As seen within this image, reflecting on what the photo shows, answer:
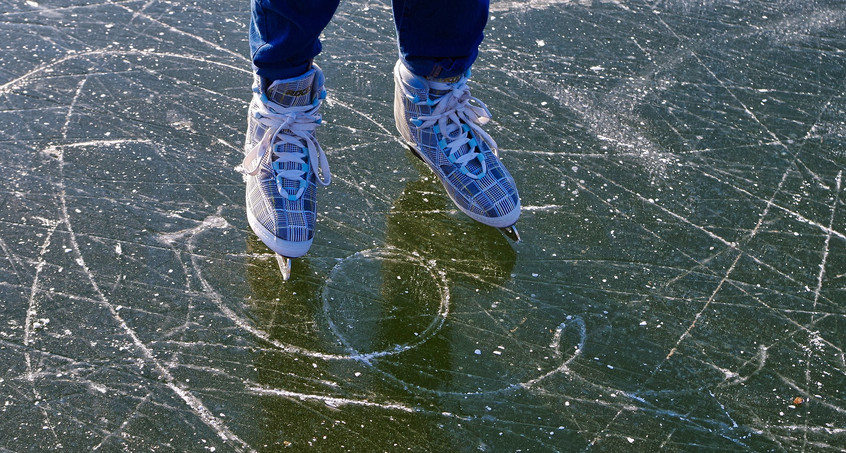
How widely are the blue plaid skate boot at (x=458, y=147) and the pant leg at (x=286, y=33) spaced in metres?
0.32

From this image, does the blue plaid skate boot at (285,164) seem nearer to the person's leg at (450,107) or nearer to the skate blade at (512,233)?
the person's leg at (450,107)

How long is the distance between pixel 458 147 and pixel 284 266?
49 cm

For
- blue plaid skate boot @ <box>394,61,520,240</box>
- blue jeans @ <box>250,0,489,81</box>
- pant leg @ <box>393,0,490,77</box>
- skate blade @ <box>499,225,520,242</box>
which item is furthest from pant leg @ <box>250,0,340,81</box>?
skate blade @ <box>499,225,520,242</box>

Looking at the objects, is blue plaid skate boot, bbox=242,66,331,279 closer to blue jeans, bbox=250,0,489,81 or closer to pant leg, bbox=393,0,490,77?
blue jeans, bbox=250,0,489,81

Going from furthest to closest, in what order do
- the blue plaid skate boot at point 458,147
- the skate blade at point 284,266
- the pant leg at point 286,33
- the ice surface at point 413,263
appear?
1. the blue plaid skate boot at point 458,147
2. the skate blade at point 284,266
3. the pant leg at point 286,33
4. the ice surface at point 413,263

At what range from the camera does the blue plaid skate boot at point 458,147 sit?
1.83 metres

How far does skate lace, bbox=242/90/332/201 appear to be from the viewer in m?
1.74

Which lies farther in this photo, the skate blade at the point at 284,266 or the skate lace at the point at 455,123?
the skate lace at the point at 455,123

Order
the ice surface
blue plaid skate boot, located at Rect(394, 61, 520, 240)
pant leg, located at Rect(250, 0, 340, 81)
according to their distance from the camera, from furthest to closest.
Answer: blue plaid skate boot, located at Rect(394, 61, 520, 240)
pant leg, located at Rect(250, 0, 340, 81)
the ice surface

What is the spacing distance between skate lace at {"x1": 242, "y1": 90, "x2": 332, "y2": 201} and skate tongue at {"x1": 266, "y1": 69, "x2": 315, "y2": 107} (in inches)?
0.5

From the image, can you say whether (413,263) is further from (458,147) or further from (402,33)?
(402,33)

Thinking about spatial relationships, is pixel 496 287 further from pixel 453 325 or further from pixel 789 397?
pixel 789 397

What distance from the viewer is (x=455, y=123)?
1915 millimetres

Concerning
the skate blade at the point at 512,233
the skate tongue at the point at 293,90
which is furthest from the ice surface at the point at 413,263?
the skate tongue at the point at 293,90
